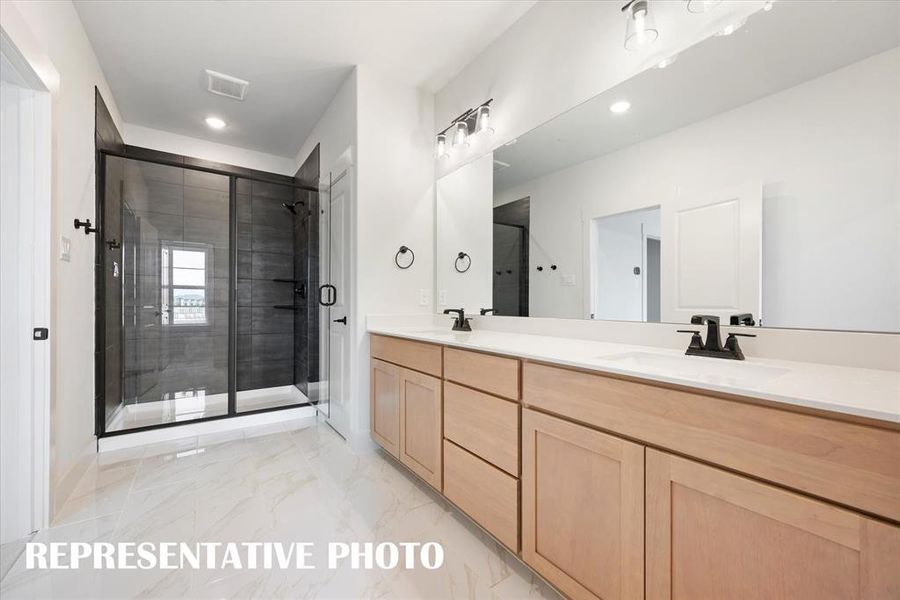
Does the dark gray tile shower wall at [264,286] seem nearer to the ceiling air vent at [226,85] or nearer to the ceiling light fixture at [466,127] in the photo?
the ceiling air vent at [226,85]

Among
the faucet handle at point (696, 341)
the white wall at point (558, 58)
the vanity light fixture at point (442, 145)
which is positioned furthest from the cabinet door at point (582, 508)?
the vanity light fixture at point (442, 145)

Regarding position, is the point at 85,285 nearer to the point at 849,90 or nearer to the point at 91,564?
the point at 91,564

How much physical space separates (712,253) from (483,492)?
1234 millimetres

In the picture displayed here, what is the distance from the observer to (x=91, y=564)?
55.3 inches

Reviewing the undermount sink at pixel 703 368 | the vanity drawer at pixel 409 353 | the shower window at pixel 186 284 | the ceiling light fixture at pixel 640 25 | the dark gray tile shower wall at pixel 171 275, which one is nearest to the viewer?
the undermount sink at pixel 703 368

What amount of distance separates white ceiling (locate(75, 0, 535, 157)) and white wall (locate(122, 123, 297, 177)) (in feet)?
1.16

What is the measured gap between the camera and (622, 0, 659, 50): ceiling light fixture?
1.44 m

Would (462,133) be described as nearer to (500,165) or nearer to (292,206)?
(500,165)

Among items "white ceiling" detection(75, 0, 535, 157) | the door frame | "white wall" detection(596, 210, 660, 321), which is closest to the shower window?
"white ceiling" detection(75, 0, 535, 157)

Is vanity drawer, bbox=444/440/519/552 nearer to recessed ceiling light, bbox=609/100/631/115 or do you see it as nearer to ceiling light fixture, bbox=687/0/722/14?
recessed ceiling light, bbox=609/100/631/115

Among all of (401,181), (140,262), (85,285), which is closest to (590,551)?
(401,181)

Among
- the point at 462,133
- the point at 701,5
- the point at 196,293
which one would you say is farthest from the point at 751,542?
the point at 196,293

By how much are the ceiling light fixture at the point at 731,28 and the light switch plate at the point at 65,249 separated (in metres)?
2.90

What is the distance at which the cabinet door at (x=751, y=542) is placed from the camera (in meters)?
0.63
